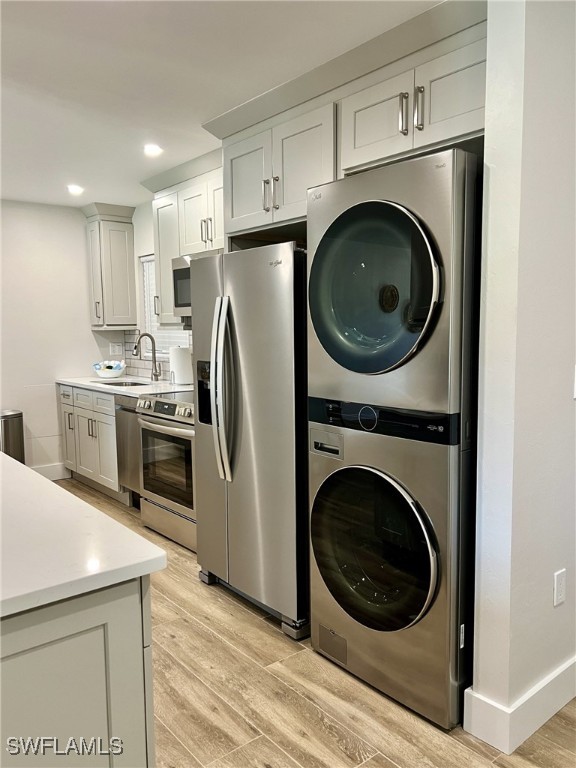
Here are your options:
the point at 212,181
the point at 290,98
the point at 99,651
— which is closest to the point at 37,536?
the point at 99,651

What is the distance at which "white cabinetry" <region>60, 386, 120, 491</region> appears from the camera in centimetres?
465

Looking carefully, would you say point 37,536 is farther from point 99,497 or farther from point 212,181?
point 99,497

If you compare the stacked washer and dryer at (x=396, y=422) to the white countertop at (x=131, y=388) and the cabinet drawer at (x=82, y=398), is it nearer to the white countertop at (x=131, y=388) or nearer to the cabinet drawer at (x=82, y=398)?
the white countertop at (x=131, y=388)

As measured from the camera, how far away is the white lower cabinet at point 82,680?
1.05 m

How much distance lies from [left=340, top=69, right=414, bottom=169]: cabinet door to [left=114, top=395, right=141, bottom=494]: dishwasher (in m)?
2.47

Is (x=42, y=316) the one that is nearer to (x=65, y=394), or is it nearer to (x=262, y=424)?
(x=65, y=394)

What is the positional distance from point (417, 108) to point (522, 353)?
1027 mm

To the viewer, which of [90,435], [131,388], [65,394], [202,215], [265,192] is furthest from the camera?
[65,394]

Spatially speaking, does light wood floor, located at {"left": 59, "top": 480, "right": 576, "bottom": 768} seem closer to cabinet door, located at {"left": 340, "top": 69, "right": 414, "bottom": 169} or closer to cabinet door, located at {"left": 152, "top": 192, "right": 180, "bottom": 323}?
cabinet door, located at {"left": 340, "top": 69, "right": 414, "bottom": 169}

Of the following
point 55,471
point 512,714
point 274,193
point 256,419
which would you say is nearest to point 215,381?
point 256,419

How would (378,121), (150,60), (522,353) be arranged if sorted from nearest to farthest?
1. (522,353)
2. (378,121)
3. (150,60)

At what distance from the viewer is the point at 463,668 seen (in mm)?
2035

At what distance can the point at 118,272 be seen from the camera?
5496 mm

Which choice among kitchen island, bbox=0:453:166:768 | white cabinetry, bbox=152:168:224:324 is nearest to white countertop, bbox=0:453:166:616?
kitchen island, bbox=0:453:166:768
